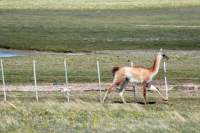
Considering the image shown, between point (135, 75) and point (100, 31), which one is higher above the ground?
point (135, 75)

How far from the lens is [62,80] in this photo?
28641 millimetres

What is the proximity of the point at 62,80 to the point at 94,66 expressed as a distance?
354 centimetres

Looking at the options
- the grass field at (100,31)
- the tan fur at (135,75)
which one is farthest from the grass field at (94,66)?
the tan fur at (135,75)

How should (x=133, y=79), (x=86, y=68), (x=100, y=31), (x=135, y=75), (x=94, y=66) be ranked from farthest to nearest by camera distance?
(x=100, y=31) → (x=94, y=66) → (x=86, y=68) → (x=133, y=79) → (x=135, y=75)

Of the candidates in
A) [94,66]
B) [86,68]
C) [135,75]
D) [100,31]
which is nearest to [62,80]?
[86,68]

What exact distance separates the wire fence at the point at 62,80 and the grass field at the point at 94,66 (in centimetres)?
5

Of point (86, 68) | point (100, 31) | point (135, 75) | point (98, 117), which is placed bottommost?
point (86, 68)

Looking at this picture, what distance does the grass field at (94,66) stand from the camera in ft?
55.6

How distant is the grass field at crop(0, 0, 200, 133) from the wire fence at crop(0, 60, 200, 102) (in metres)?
0.05

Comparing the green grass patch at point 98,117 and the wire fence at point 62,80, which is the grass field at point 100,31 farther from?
the green grass patch at point 98,117

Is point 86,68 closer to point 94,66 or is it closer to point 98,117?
point 94,66

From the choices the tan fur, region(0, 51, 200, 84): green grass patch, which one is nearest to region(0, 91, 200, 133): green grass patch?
the tan fur

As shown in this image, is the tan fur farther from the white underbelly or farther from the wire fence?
the wire fence

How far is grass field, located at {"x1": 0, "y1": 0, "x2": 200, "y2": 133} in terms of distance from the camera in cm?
1695
